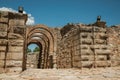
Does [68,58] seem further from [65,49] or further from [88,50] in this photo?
[88,50]

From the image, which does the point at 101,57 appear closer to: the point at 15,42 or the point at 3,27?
the point at 15,42

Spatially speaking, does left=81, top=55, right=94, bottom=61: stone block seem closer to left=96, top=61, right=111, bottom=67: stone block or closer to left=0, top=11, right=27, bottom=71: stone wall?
left=96, top=61, right=111, bottom=67: stone block

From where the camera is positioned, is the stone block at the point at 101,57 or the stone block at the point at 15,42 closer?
the stone block at the point at 15,42

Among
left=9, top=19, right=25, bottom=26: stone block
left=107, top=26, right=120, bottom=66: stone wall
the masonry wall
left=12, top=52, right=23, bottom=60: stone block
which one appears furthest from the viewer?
left=107, top=26, right=120, bottom=66: stone wall

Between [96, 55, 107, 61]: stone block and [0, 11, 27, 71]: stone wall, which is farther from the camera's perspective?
[96, 55, 107, 61]: stone block

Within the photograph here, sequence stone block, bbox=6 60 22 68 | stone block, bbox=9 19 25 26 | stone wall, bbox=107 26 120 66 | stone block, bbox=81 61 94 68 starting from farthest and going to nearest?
1. stone wall, bbox=107 26 120 66
2. stone block, bbox=81 61 94 68
3. stone block, bbox=9 19 25 26
4. stone block, bbox=6 60 22 68

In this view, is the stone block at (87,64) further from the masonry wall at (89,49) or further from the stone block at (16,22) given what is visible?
the stone block at (16,22)

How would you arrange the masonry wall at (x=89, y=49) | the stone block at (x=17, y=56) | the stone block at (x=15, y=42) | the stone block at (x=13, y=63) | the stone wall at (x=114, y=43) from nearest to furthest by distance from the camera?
the stone block at (x=13, y=63) → the stone block at (x=17, y=56) → the stone block at (x=15, y=42) → the masonry wall at (x=89, y=49) → the stone wall at (x=114, y=43)

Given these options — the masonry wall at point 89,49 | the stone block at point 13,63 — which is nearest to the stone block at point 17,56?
the stone block at point 13,63

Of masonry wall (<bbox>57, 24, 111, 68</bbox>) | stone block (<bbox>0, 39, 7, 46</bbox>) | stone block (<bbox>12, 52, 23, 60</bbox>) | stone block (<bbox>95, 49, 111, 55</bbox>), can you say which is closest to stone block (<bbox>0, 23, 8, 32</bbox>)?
stone block (<bbox>0, 39, 7, 46</bbox>)

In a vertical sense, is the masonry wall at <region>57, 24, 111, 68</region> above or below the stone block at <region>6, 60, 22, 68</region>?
above

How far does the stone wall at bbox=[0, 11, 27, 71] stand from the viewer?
616cm

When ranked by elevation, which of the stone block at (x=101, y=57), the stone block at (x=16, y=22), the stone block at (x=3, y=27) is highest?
the stone block at (x=16, y=22)

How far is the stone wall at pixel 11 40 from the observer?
20.2 ft
